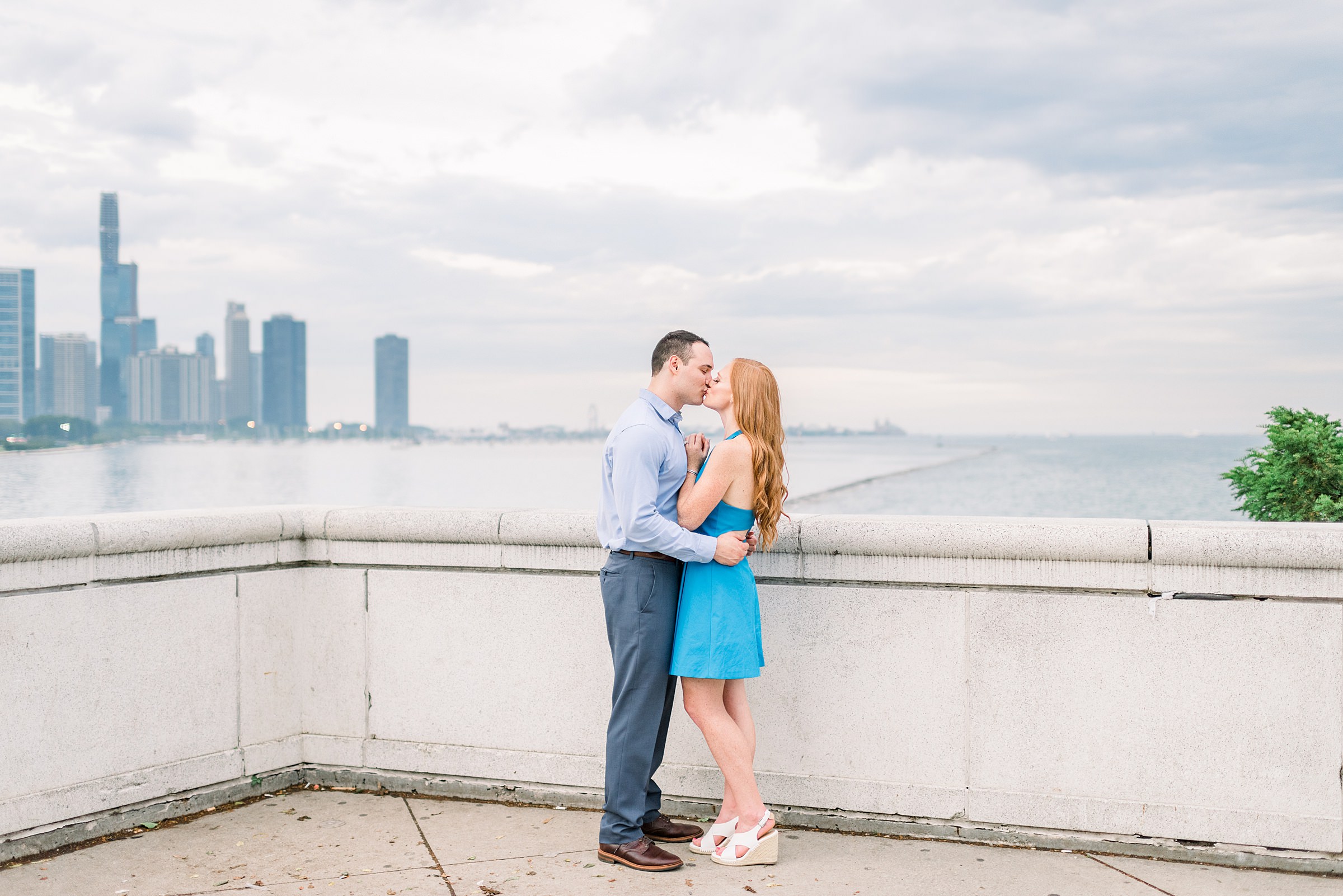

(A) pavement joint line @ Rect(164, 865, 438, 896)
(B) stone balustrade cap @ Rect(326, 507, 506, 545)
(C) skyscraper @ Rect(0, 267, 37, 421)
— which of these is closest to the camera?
(A) pavement joint line @ Rect(164, 865, 438, 896)

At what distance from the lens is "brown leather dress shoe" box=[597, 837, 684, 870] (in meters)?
4.07

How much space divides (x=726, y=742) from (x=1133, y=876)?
1656mm

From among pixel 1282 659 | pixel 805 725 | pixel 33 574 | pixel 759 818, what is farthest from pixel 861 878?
pixel 33 574

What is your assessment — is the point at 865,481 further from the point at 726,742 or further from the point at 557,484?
the point at 726,742

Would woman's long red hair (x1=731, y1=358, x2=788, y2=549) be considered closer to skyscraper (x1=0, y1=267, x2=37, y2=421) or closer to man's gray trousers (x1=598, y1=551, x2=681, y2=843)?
man's gray trousers (x1=598, y1=551, x2=681, y2=843)

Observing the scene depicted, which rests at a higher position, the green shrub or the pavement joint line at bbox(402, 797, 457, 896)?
the green shrub

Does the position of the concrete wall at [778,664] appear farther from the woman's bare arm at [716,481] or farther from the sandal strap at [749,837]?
the woman's bare arm at [716,481]

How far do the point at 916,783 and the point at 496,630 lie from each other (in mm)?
2071

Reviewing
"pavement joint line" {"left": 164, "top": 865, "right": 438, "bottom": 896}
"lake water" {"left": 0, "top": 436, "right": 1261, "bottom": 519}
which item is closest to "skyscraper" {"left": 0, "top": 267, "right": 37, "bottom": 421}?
"lake water" {"left": 0, "top": 436, "right": 1261, "bottom": 519}

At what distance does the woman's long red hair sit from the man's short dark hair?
0.19m

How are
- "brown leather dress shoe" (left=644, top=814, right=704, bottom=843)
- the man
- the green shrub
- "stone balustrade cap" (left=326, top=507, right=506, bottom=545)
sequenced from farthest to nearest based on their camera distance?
the green shrub → "stone balustrade cap" (left=326, top=507, right=506, bottom=545) → "brown leather dress shoe" (left=644, top=814, right=704, bottom=843) → the man

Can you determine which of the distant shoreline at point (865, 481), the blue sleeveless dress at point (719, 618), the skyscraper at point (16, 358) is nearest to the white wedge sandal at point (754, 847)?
the blue sleeveless dress at point (719, 618)

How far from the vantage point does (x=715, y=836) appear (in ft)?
13.9

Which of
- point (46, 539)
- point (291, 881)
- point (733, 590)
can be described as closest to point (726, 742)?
point (733, 590)
